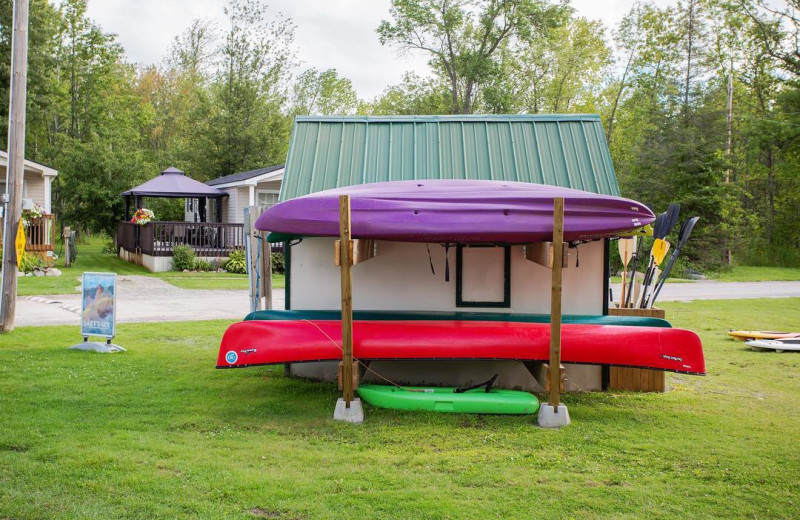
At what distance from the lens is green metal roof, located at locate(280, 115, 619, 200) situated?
32.9ft

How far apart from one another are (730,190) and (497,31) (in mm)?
16095

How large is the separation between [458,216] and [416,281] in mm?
2211

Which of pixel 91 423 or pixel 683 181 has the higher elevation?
pixel 683 181

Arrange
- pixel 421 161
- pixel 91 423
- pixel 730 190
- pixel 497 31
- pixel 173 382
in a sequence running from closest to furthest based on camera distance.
Answer: pixel 91 423
pixel 173 382
pixel 421 161
pixel 730 190
pixel 497 31

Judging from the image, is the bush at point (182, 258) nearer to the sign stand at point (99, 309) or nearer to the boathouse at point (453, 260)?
the sign stand at point (99, 309)

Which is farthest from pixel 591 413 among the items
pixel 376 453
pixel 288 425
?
pixel 288 425

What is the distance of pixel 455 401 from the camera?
7363 mm

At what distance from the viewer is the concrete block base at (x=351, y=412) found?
7.04 metres

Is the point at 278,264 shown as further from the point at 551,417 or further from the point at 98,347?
the point at 551,417

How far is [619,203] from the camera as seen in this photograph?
23.4 ft

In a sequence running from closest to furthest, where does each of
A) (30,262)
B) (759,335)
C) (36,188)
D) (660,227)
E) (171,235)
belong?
(660,227) → (759,335) → (30,262) → (171,235) → (36,188)

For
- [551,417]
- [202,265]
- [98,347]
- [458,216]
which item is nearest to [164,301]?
[98,347]

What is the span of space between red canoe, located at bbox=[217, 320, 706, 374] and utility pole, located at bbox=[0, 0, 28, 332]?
19.4 ft

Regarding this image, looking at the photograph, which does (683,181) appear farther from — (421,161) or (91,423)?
(91,423)
